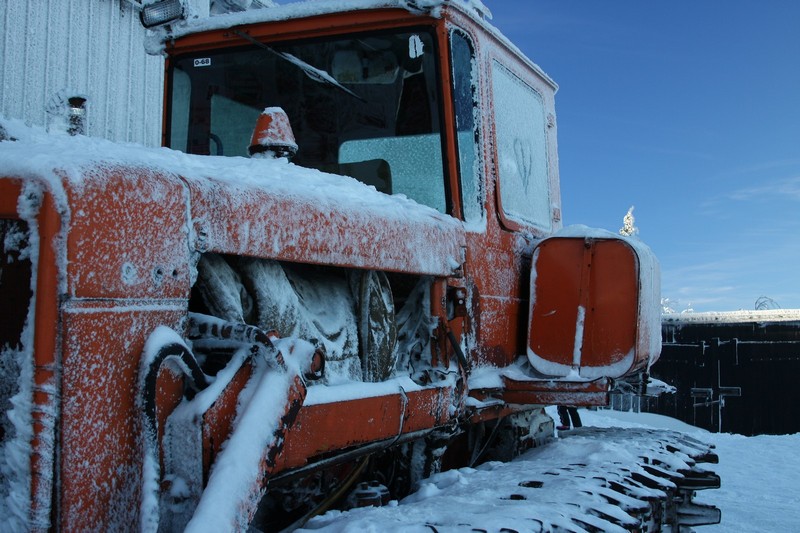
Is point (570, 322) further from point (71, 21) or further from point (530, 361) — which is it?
point (71, 21)

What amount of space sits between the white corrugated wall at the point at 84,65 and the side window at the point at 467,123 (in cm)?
469

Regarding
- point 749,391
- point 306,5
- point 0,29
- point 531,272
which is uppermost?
point 0,29

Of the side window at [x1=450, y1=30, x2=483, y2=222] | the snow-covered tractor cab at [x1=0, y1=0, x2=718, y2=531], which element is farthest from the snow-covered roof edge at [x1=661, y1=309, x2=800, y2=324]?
the side window at [x1=450, y1=30, x2=483, y2=222]

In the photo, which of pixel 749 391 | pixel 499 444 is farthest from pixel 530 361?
Result: pixel 749 391

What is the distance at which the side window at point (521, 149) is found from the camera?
331cm

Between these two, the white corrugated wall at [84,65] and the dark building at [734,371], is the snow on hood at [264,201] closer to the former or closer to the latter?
the white corrugated wall at [84,65]

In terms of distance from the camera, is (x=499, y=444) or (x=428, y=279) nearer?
(x=428, y=279)

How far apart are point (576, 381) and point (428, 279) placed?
2.68 feet

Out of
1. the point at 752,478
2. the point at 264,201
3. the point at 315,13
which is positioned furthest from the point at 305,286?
the point at 752,478

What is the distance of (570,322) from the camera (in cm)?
313

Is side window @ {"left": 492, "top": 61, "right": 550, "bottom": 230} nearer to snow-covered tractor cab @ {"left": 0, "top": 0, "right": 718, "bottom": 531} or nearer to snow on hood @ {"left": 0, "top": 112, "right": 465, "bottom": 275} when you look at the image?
snow-covered tractor cab @ {"left": 0, "top": 0, "right": 718, "bottom": 531}

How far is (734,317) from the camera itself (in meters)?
10.6

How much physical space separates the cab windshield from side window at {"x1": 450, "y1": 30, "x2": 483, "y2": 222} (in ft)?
0.28

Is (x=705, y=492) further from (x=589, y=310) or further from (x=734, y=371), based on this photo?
(x=734, y=371)
